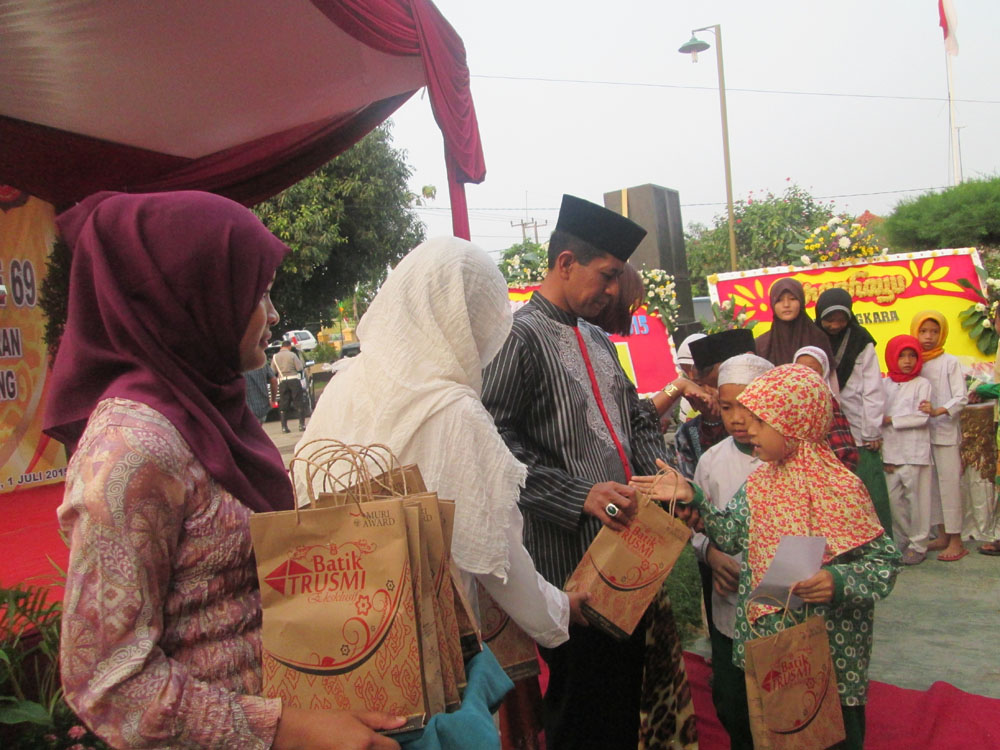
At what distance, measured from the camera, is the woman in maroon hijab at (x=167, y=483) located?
105cm

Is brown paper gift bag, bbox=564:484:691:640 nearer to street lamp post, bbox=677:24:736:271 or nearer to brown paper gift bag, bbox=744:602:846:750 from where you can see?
brown paper gift bag, bbox=744:602:846:750

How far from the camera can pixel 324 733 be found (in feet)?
3.76

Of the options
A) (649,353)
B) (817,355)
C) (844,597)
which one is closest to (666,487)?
(844,597)

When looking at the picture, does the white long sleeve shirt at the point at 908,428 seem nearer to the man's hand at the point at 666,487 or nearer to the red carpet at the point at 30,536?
the man's hand at the point at 666,487

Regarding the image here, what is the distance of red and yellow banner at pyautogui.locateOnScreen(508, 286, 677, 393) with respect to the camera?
684cm

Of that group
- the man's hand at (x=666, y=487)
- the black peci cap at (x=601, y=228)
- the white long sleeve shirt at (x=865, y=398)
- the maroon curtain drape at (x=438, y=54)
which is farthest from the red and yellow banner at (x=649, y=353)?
the man's hand at (x=666, y=487)

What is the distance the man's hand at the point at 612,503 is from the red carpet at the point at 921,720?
5.00 feet

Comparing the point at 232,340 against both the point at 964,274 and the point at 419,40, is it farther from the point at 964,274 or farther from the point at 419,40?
the point at 964,274

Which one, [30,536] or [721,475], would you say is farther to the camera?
[30,536]

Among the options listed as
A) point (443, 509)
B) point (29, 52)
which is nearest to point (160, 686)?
point (443, 509)

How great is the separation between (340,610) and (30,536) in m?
3.41

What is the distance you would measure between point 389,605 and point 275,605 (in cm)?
18

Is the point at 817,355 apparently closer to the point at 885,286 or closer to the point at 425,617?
the point at 425,617

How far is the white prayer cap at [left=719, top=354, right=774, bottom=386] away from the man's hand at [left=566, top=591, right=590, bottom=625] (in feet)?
3.58
